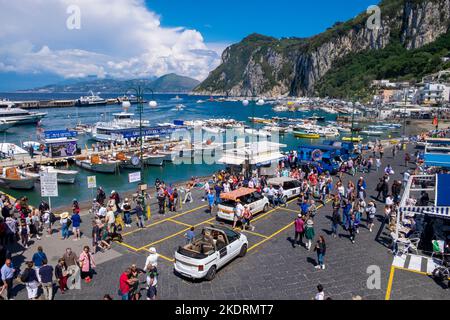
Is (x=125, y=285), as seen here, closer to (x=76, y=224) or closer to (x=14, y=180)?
(x=76, y=224)

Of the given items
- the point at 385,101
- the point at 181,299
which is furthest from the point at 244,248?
the point at 385,101

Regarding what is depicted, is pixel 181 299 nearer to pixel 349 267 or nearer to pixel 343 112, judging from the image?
pixel 349 267

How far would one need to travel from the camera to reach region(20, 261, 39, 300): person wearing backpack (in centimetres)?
940

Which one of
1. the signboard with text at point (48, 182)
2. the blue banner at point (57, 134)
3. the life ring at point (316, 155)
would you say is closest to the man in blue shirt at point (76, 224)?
the signboard with text at point (48, 182)

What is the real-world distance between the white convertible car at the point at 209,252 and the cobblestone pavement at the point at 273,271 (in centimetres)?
41

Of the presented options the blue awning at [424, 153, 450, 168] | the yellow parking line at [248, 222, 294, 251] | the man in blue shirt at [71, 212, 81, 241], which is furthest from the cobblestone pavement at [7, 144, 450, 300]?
the blue awning at [424, 153, 450, 168]

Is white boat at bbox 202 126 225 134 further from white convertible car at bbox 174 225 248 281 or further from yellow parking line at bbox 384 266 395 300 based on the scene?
yellow parking line at bbox 384 266 395 300

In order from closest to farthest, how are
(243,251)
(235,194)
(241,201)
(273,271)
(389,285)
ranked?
(389,285) → (273,271) → (243,251) → (235,194) → (241,201)

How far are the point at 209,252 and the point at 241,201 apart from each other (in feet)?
19.6

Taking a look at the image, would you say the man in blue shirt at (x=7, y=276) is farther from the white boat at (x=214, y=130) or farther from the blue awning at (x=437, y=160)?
the white boat at (x=214, y=130)

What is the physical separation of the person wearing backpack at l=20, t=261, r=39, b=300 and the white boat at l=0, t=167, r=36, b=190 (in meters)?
25.2

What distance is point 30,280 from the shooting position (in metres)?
9.59

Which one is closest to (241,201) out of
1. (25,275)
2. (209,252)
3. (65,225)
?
(209,252)
